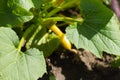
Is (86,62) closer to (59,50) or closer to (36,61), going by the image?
(59,50)

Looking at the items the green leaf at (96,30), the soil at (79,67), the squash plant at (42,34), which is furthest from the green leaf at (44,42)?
the green leaf at (96,30)

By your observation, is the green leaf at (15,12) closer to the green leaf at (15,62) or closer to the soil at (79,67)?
the green leaf at (15,62)

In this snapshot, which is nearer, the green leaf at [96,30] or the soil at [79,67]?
the green leaf at [96,30]

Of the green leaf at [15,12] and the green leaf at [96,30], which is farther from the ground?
the green leaf at [15,12]

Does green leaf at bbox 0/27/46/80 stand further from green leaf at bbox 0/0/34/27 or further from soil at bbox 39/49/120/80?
soil at bbox 39/49/120/80

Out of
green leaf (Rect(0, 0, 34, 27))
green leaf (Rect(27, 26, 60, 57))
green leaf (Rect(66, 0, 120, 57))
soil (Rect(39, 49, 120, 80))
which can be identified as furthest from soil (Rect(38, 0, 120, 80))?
green leaf (Rect(0, 0, 34, 27))
